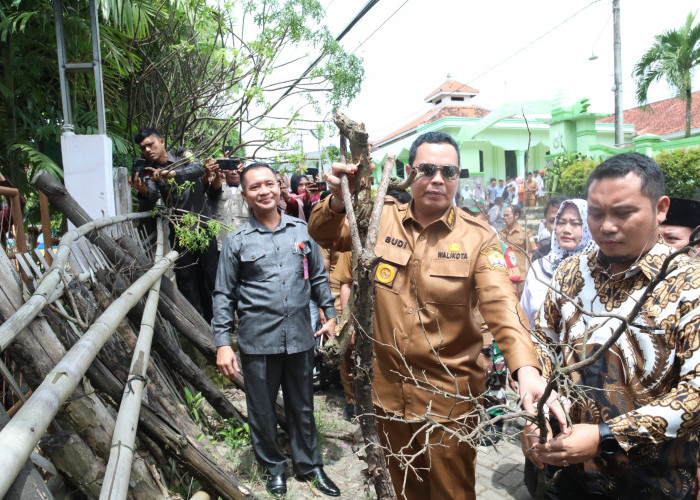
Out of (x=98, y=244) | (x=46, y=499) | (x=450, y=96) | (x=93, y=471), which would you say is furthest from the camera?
(x=450, y=96)

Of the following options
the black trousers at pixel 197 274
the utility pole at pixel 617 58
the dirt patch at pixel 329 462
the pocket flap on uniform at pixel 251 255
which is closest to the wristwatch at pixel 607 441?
the dirt patch at pixel 329 462

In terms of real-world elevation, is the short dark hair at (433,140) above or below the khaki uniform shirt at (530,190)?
above

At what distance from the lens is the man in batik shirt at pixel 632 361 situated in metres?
1.29

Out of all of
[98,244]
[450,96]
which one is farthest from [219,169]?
[450,96]

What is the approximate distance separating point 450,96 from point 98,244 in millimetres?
29390

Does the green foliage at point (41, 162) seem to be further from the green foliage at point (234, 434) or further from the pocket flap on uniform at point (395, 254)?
the pocket flap on uniform at point (395, 254)

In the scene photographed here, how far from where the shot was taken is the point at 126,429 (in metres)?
1.83

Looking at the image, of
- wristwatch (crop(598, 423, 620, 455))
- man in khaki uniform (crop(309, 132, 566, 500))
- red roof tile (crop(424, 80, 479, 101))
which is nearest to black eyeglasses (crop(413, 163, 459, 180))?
man in khaki uniform (crop(309, 132, 566, 500))

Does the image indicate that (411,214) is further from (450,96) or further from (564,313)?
(450,96)

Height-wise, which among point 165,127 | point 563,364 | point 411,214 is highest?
point 165,127

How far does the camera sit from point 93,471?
182cm

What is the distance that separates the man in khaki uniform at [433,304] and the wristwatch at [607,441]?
0.59 meters

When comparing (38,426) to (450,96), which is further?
(450,96)

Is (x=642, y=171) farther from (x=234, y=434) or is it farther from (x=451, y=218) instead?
(x=234, y=434)
